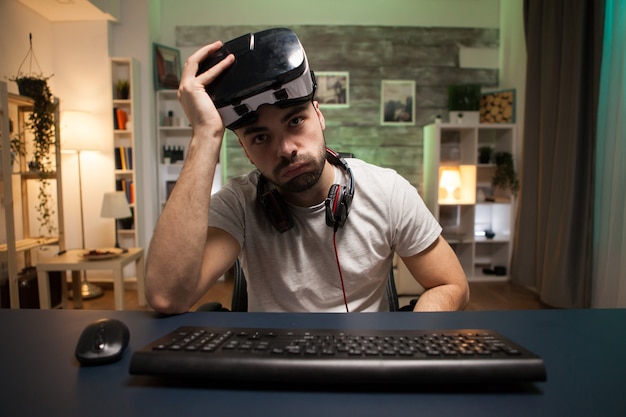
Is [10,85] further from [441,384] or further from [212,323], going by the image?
[441,384]

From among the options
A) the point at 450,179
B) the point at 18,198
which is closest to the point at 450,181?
the point at 450,179

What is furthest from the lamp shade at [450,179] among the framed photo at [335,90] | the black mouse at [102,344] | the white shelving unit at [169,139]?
the black mouse at [102,344]

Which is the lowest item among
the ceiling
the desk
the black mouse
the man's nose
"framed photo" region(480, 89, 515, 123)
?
the desk

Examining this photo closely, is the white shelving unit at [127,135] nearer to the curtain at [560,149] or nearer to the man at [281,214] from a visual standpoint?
the man at [281,214]

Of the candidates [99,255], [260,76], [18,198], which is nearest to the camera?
[260,76]

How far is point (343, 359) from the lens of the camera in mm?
569

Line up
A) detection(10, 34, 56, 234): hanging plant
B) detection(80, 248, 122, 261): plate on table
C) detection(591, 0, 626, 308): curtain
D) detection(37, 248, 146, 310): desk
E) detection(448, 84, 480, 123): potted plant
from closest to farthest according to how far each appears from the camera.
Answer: detection(591, 0, 626, 308): curtain, detection(37, 248, 146, 310): desk, detection(80, 248, 122, 261): plate on table, detection(10, 34, 56, 234): hanging plant, detection(448, 84, 480, 123): potted plant

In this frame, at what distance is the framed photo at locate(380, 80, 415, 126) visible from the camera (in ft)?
15.6

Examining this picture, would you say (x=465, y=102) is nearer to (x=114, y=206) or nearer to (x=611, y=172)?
(x=611, y=172)

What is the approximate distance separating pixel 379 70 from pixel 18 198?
12.9 ft

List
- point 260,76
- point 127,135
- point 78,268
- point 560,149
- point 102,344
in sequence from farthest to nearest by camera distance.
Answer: point 127,135, point 560,149, point 78,268, point 260,76, point 102,344

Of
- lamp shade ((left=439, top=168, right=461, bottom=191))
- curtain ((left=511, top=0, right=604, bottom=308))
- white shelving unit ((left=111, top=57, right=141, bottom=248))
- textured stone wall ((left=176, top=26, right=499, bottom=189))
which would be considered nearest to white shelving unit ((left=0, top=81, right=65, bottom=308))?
white shelving unit ((left=111, top=57, right=141, bottom=248))

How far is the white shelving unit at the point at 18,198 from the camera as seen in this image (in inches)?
→ 114

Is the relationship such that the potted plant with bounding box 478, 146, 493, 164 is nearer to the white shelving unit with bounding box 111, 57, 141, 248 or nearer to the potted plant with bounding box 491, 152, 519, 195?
the potted plant with bounding box 491, 152, 519, 195
